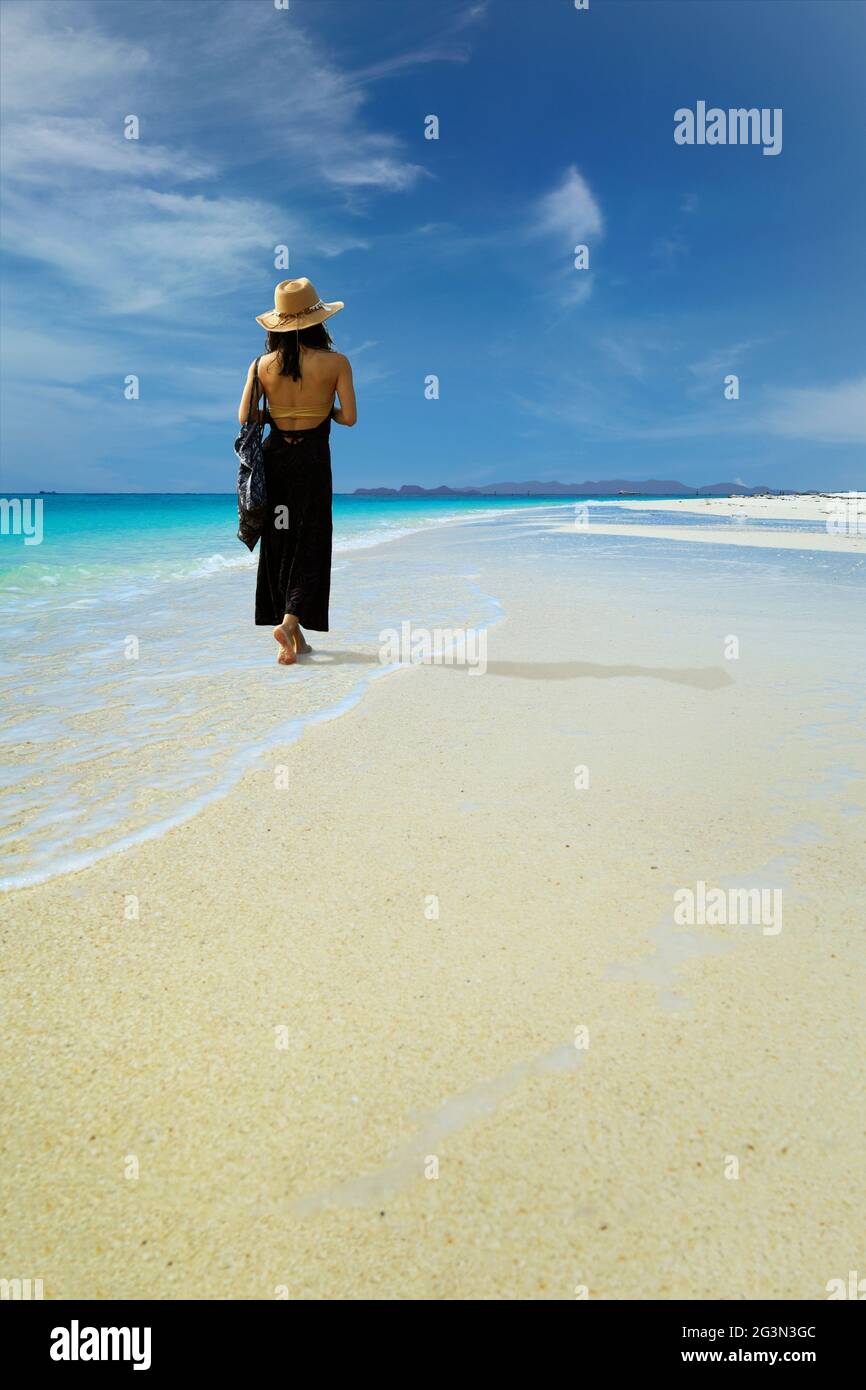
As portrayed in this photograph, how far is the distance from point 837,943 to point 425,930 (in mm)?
1113

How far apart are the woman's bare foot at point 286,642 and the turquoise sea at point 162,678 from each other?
0.08 m

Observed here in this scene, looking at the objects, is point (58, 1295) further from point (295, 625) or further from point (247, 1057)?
point (295, 625)

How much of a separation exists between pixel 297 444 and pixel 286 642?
1434 mm

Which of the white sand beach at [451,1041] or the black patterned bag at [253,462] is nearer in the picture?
the white sand beach at [451,1041]

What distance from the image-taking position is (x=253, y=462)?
559 cm

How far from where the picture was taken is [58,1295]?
1244 mm

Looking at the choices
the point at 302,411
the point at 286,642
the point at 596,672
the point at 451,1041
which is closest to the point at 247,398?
the point at 302,411

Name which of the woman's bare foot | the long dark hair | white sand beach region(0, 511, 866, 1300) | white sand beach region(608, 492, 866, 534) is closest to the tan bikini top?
the long dark hair

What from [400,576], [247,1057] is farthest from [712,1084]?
[400,576]

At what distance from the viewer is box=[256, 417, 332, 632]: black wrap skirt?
223 inches

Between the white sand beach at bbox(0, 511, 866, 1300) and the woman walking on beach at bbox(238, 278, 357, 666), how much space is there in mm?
2648

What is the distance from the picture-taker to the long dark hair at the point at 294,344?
5.31 meters

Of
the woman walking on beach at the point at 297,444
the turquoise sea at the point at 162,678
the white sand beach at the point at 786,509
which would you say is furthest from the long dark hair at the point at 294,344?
the white sand beach at the point at 786,509

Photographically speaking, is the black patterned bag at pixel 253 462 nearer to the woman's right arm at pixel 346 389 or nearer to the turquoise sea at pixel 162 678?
the woman's right arm at pixel 346 389
